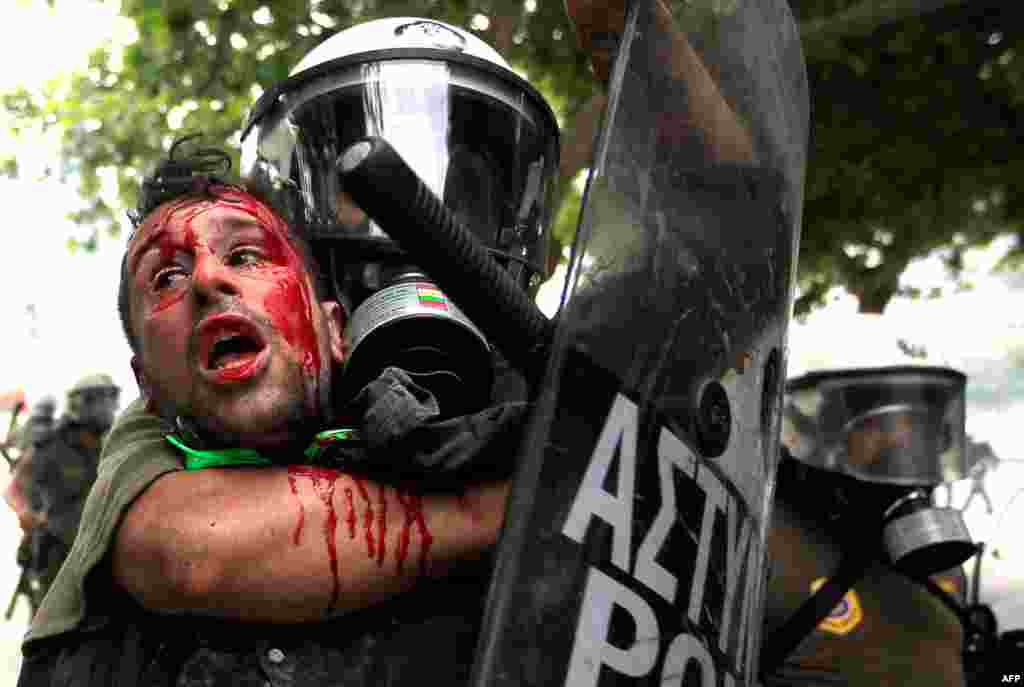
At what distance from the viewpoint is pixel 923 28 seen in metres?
6.72

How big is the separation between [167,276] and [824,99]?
6.07 metres

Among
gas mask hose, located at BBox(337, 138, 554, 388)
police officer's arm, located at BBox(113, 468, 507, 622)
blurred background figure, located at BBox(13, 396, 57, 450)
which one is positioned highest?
blurred background figure, located at BBox(13, 396, 57, 450)

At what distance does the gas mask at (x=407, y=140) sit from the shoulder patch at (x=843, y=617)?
5.84 feet

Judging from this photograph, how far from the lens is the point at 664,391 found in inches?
54.1

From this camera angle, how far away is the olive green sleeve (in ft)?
5.26

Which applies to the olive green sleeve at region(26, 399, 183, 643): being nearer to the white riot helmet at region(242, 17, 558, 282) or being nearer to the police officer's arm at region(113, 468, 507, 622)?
the police officer's arm at region(113, 468, 507, 622)

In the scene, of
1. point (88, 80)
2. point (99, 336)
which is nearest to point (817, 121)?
point (88, 80)

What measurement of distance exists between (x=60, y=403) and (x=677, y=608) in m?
11.6

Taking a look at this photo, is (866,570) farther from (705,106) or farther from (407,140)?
(705,106)

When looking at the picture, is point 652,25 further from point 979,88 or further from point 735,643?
point 979,88

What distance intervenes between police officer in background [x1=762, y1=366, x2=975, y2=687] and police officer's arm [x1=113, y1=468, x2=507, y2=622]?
2.04 meters

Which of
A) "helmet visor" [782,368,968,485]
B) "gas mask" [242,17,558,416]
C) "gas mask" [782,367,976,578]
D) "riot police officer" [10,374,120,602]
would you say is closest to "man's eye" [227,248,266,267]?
"gas mask" [242,17,558,416]

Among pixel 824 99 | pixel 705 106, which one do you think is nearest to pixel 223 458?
pixel 705 106

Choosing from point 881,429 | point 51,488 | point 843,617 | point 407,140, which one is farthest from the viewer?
point 51,488
